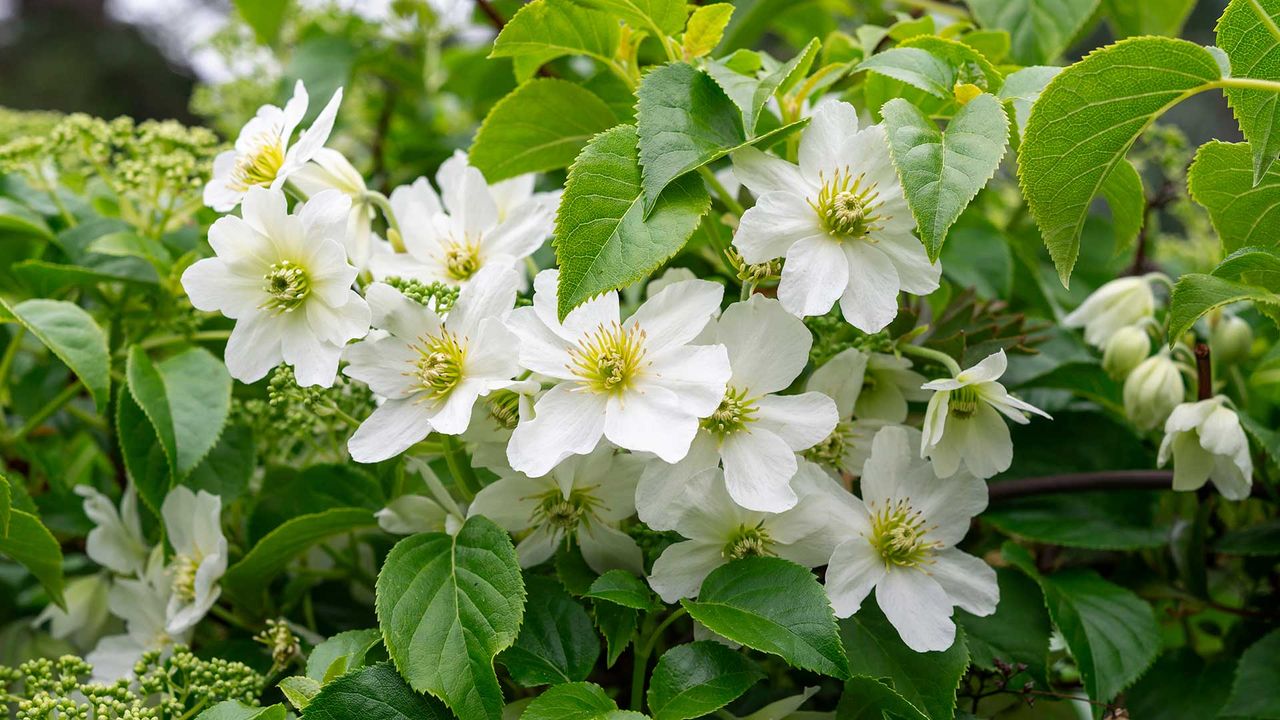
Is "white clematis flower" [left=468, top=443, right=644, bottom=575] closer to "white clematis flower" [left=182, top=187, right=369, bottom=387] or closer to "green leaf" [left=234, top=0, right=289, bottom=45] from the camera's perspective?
"white clematis flower" [left=182, top=187, right=369, bottom=387]

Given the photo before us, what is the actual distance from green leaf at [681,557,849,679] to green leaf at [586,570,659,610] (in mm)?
25

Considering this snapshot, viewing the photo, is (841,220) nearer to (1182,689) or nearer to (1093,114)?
(1093,114)

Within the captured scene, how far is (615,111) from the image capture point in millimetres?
774

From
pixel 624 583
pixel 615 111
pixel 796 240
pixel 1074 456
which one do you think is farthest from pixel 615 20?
pixel 1074 456

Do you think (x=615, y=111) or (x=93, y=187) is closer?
(x=615, y=111)

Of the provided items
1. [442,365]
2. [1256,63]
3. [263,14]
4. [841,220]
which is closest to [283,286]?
[442,365]

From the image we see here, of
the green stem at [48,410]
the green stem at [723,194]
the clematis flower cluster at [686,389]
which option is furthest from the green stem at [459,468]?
the green stem at [48,410]

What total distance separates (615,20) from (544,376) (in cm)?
26

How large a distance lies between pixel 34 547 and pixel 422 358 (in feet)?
0.95

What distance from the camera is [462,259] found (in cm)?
69

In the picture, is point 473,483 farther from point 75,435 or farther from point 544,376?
point 75,435

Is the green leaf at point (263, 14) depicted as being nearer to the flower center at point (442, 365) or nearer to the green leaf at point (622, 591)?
the flower center at point (442, 365)

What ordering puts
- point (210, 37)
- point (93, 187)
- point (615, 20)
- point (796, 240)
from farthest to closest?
1. point (210, 37)
2. point (93, 187)
3. point (615, 20)
4. point (796, 240)

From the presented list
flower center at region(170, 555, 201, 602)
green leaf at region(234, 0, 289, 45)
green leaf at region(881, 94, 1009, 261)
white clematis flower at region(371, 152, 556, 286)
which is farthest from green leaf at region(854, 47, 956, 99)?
green leaf at region(234, 0, 289, 45)
